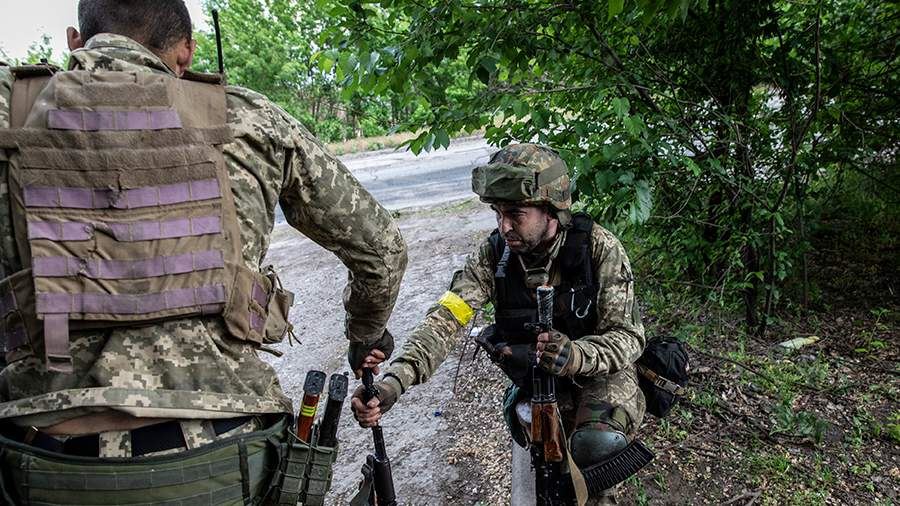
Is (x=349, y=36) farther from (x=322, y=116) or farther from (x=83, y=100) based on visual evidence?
(x=322, y=116)

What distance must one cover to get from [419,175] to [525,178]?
39.0ft

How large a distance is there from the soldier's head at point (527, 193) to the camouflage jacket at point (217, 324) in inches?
30.7

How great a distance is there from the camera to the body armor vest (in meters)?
2.79

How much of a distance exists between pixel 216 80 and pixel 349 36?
157cm

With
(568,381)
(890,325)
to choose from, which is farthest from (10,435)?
(890,325)

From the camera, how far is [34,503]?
1.54 m

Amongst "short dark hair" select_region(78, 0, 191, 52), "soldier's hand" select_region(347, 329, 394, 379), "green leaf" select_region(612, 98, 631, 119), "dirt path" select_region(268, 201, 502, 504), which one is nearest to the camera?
"short dark hair" select_region(78, 0, 191, 52)

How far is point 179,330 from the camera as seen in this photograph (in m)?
1.60

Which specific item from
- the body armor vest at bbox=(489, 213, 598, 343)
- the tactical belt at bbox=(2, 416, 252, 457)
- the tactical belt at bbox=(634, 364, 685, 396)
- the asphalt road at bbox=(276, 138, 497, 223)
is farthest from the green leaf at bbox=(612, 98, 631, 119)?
the asphalt road at bbox=(276, 138, 497, 223)

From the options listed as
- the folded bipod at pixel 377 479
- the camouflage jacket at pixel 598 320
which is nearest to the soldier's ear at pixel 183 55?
the folded bipod at pixel 377 479

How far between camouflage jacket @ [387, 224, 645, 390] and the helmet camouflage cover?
0.93ft

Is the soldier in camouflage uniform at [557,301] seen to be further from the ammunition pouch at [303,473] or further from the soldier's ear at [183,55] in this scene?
the soldier's ear at [183,55]

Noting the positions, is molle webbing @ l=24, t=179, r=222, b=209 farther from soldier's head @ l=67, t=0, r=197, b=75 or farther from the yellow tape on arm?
the yellow tape on arm

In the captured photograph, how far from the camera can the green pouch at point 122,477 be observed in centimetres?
150
